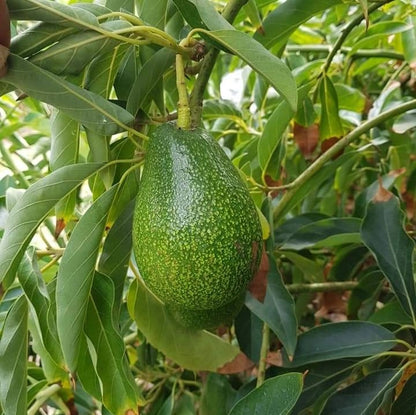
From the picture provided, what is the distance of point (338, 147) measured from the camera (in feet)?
2.77

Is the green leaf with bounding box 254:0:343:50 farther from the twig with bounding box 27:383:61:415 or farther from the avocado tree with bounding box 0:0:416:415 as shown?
the twig with bounding box 27:383:61:415

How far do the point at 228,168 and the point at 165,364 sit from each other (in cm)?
54

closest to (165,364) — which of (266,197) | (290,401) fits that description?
(266,197)

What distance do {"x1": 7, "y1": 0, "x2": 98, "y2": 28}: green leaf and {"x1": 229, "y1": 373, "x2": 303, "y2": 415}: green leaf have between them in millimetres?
368

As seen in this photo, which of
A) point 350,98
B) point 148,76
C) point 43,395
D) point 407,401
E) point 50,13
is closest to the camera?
point 50,13

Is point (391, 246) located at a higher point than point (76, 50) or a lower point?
lower

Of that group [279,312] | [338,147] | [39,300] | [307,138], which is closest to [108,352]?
Answer: [39,300]

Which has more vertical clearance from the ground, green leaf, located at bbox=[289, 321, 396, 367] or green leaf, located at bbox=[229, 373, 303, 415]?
green leaf, located at bbox=[229, 373, 303, 415]

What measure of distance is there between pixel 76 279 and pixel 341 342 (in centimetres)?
33

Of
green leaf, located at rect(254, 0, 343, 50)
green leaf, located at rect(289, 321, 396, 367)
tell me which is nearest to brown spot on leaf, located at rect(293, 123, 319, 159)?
green leaf, located at rect(254, 0, 343, 50)

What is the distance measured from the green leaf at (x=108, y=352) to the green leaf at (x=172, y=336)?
0.12 m

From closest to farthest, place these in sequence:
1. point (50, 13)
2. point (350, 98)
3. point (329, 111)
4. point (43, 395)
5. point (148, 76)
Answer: point (50, 13)
point (148, 76)
point (43, 395)
point (329, 111)
point (350, 98)

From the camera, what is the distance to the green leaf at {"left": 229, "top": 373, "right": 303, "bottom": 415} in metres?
0.56

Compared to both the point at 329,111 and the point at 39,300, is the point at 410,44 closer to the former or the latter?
the point at 329,111
